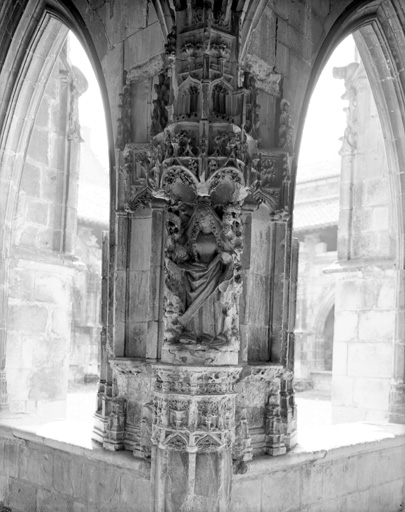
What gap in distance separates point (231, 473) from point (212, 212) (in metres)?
1.42

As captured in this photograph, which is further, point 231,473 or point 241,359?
point 241,359

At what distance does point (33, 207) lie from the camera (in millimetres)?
6848

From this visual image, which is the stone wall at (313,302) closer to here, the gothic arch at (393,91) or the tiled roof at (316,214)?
the tiled roof at (316,214)

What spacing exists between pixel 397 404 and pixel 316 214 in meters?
13.2

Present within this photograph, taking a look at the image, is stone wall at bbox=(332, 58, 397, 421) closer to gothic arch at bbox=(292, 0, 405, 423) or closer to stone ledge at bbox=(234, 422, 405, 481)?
gothic arch at bbox=(292, 0, 405, 423)

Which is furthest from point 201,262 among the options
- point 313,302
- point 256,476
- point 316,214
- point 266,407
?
point 316,214

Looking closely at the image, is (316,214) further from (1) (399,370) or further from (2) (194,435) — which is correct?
(2) (194,435)

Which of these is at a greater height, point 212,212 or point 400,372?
point 212,212

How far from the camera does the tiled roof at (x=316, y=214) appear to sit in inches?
709

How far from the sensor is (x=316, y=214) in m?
18.8

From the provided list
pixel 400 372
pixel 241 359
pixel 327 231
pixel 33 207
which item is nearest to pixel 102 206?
pixel 327 231

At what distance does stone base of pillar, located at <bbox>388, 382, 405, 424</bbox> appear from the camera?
19.1 feet

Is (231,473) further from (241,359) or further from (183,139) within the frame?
(183,139)

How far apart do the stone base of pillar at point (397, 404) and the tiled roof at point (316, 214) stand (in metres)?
11.9
